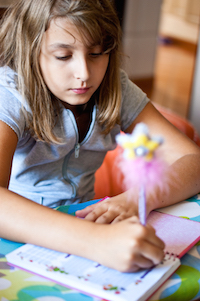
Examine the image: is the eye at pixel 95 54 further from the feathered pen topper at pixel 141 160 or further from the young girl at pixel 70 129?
the feathered pen topper at pixel 141 160

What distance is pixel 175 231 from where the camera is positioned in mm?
607

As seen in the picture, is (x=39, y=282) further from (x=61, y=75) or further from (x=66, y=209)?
(x=61, y=75)

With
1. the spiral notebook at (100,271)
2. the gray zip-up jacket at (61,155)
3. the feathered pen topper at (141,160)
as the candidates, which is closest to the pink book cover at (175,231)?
the spiral notebook at (100,271)

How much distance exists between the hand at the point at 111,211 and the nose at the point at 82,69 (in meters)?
0.24

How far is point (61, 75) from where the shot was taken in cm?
73

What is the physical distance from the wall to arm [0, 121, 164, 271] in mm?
2632

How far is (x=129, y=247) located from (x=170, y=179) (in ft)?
0.99

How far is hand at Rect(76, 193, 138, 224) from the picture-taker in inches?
24.5

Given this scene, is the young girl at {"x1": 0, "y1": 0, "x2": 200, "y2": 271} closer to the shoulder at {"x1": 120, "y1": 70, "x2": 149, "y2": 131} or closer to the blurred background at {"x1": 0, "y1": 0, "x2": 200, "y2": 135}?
the shoulder at {"x1": 120, "y1": 70, "x2": 149, "y2": 131}

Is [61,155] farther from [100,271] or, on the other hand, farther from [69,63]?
[100,271]

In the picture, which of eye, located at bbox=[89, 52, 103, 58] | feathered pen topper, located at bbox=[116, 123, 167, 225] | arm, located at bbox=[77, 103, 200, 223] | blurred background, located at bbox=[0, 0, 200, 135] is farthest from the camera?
blurred background, located at bbox=[0, 0, 200, 135]

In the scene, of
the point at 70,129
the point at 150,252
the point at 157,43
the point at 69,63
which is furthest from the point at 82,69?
the point at 157,43

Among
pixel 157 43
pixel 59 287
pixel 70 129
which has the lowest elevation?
pixel 59 287

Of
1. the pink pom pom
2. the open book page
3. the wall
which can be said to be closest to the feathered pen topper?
the pink pom pom
